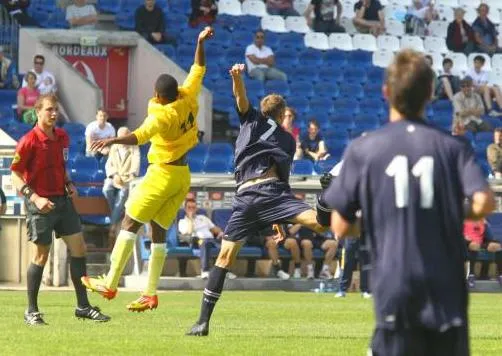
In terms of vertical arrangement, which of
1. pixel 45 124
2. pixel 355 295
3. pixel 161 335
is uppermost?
pixel 45 124

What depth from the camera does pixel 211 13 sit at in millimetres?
32125

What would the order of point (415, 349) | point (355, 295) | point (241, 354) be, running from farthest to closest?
point (355, 295) < point (241, 354) < point (415, 349)

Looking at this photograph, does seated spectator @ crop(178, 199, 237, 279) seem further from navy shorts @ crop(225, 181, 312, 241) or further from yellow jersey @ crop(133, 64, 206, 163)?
navy shorts @ crop(225, 181, 312, 241)

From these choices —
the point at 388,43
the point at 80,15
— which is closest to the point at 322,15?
the point at 388,43

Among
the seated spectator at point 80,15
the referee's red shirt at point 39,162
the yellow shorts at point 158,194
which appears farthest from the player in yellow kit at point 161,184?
the seated spectator at point 80,15

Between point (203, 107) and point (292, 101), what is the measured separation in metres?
2.20

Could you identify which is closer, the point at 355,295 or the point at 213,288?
the point at 213,288

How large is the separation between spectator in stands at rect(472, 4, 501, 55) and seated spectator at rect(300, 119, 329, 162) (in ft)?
30.0

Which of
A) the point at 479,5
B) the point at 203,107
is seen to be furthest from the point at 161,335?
the point at 479,5

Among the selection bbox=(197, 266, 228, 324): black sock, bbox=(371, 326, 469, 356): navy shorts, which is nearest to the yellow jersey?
bbox=(197, 266, 228, 324): black sock

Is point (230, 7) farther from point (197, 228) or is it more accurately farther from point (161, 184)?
point (161, 184)

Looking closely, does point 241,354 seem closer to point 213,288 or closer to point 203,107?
point 213,288

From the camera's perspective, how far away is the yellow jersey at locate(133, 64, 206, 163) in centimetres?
1387

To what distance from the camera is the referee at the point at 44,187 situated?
13.5 m
